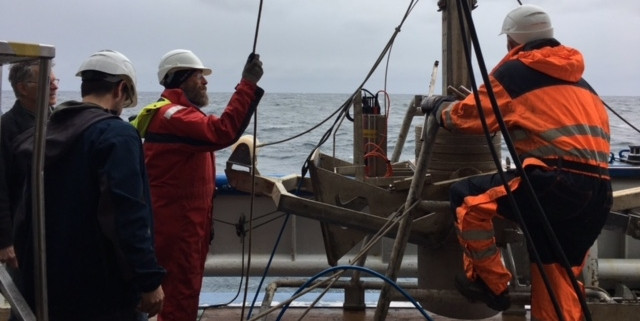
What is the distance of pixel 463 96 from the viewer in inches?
143

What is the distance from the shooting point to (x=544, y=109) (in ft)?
10.3

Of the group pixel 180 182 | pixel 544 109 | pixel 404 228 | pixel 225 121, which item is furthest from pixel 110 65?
pixel 544 109

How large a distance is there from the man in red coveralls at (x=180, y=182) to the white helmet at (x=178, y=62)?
5.3 inches

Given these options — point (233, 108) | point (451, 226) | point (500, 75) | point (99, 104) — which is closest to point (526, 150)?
point (500, 75)

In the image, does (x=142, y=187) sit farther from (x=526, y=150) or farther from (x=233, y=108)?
(x=526, y=150)

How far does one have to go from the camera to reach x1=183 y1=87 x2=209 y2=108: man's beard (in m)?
4.16

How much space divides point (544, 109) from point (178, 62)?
199 cm

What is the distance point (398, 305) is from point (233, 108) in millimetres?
1922

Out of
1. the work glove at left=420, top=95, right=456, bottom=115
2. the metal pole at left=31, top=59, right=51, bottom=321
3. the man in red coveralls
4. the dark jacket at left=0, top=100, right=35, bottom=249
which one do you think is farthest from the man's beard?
the metal pole at left=31, top=59, right=51, bottom=321

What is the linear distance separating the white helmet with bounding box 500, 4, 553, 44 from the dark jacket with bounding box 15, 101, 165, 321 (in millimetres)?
1806

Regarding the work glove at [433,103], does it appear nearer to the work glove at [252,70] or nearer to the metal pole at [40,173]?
the work glove at [252,70]

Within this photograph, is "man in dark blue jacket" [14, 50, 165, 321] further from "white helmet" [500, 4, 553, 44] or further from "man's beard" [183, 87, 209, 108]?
"white helmet" [500, 4, 553, 44]

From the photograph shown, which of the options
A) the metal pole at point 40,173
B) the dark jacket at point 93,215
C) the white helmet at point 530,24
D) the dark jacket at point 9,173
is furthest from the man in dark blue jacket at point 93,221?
the white helmet at point 530,24

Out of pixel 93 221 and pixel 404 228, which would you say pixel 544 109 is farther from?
pixel 93 221
